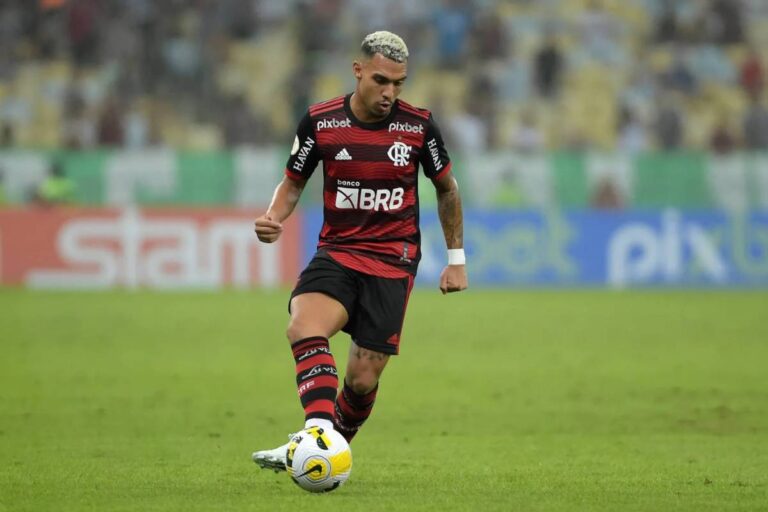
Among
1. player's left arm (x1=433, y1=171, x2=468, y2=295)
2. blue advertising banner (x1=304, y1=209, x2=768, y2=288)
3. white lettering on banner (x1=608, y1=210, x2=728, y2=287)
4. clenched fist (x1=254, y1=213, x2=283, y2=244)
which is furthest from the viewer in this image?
white lettering on banner (x1=608, y1=210, x2=728, y2=287)

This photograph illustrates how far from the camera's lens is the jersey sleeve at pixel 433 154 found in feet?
25.1

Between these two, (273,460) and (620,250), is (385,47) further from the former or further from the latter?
(620,250)

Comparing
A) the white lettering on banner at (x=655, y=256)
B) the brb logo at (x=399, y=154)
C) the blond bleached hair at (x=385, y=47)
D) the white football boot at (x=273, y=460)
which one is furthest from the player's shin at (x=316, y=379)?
the white lettering on banner at (x=655, y=256)

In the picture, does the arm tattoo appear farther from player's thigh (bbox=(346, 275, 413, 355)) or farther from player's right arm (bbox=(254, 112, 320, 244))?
player's right arm (bbox=(254, 112, 320, 244))

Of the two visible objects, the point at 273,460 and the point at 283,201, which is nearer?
the point at 273,460

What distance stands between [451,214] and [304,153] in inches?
34.8

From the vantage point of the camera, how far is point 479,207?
2464 cm

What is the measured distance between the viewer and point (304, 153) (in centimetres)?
768

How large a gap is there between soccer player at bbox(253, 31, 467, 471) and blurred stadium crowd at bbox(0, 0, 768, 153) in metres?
18.5

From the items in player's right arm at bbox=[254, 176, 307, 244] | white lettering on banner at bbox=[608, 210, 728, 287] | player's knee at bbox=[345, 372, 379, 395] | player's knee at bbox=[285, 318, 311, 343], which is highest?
player's right arm at bbox=[254, 176, 307, 244]

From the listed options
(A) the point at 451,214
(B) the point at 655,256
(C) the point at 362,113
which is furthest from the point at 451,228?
(B) the point at 655,256

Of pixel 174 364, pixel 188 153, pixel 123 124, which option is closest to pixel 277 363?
pixel 174 364

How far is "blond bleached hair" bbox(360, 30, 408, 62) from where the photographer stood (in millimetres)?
7320

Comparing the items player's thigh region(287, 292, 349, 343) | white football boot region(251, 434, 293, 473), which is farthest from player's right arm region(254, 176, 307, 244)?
white football boot region(251, 434, 293, 473)
